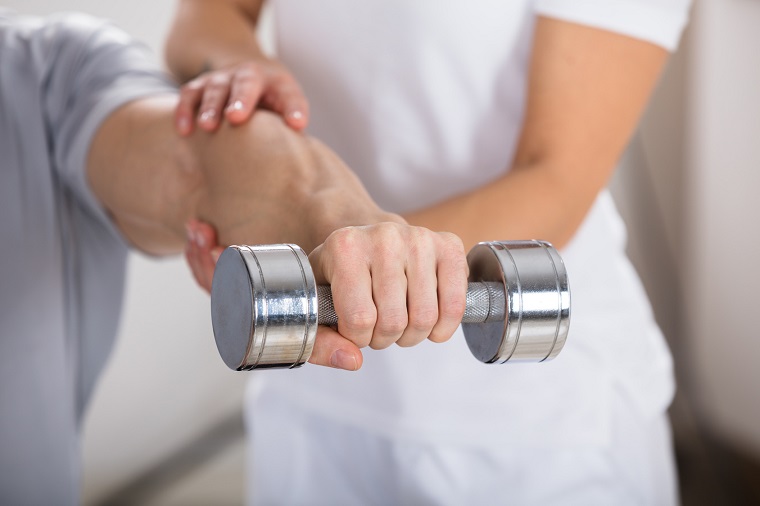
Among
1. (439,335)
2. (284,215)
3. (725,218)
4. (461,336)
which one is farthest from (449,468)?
(725,218)

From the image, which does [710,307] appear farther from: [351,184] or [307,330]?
[307,330]

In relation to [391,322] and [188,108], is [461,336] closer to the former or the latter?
[188,108]

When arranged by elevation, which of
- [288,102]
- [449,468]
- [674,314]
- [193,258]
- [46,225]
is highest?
[288,102]

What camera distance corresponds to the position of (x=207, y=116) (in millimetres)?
770

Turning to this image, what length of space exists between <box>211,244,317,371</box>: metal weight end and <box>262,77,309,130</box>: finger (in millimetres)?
350

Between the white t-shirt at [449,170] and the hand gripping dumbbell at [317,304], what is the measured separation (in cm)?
46

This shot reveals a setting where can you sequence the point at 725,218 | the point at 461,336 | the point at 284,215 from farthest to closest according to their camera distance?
the point at 725,218 → the point at 461,336 → the point at 284,215

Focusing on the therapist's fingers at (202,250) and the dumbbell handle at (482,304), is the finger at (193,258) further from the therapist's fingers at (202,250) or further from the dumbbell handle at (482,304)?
the dumbbell handle at (482,304)

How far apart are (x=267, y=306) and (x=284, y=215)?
0.28 metres

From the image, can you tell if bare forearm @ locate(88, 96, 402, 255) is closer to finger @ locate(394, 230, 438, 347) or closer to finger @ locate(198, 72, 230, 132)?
finger @ locate(198, 72, 230, 132)

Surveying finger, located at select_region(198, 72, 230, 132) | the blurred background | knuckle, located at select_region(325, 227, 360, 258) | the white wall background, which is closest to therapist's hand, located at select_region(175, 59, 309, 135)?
finger, located at select_region(198, 72, 230, 132)

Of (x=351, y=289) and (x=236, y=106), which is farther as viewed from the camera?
(x=236, y=106)

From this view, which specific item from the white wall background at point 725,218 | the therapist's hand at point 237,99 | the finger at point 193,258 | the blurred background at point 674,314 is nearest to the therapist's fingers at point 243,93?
the therapist's hand at point 237,99

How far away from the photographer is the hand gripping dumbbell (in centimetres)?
42
